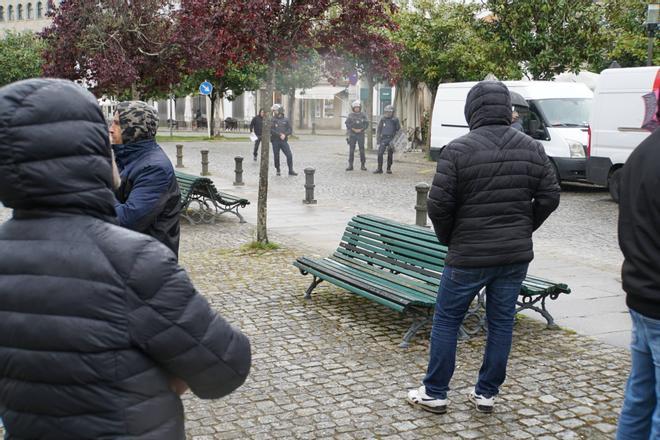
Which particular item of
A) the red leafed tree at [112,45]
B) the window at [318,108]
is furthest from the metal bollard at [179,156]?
the window at [318,108]

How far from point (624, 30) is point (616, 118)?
8699 mm

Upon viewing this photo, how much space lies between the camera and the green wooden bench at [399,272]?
5988mm

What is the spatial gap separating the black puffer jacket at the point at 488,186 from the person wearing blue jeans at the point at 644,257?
1.20 meters

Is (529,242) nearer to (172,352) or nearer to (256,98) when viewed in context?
Result: (172,352)

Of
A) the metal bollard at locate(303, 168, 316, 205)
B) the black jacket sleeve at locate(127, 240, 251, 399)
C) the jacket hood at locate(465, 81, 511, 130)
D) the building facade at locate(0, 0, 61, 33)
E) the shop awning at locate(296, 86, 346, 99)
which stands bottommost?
the metal bollard at locate(303, 168, 316, 205)

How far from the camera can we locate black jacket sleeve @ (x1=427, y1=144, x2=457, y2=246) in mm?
4250

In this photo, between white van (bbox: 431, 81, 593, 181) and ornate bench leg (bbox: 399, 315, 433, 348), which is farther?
white van (bbox: 431, 81, 593, 181)

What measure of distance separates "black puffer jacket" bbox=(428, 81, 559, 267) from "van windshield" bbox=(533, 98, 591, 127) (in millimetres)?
14017

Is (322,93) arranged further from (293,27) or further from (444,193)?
(444,193)

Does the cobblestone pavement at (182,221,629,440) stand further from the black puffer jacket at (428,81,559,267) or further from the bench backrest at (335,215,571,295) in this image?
the black puffer jacket at (428,81,559,267)

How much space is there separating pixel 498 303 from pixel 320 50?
6.47 meters

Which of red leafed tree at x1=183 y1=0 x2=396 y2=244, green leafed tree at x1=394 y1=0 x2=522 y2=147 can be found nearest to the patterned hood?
red leafed tree at x1=183 y1=0 x2=396 y2=244

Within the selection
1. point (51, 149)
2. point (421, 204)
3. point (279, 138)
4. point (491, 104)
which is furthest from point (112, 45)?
point (51, 149)

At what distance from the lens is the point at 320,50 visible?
10203 millimetres
